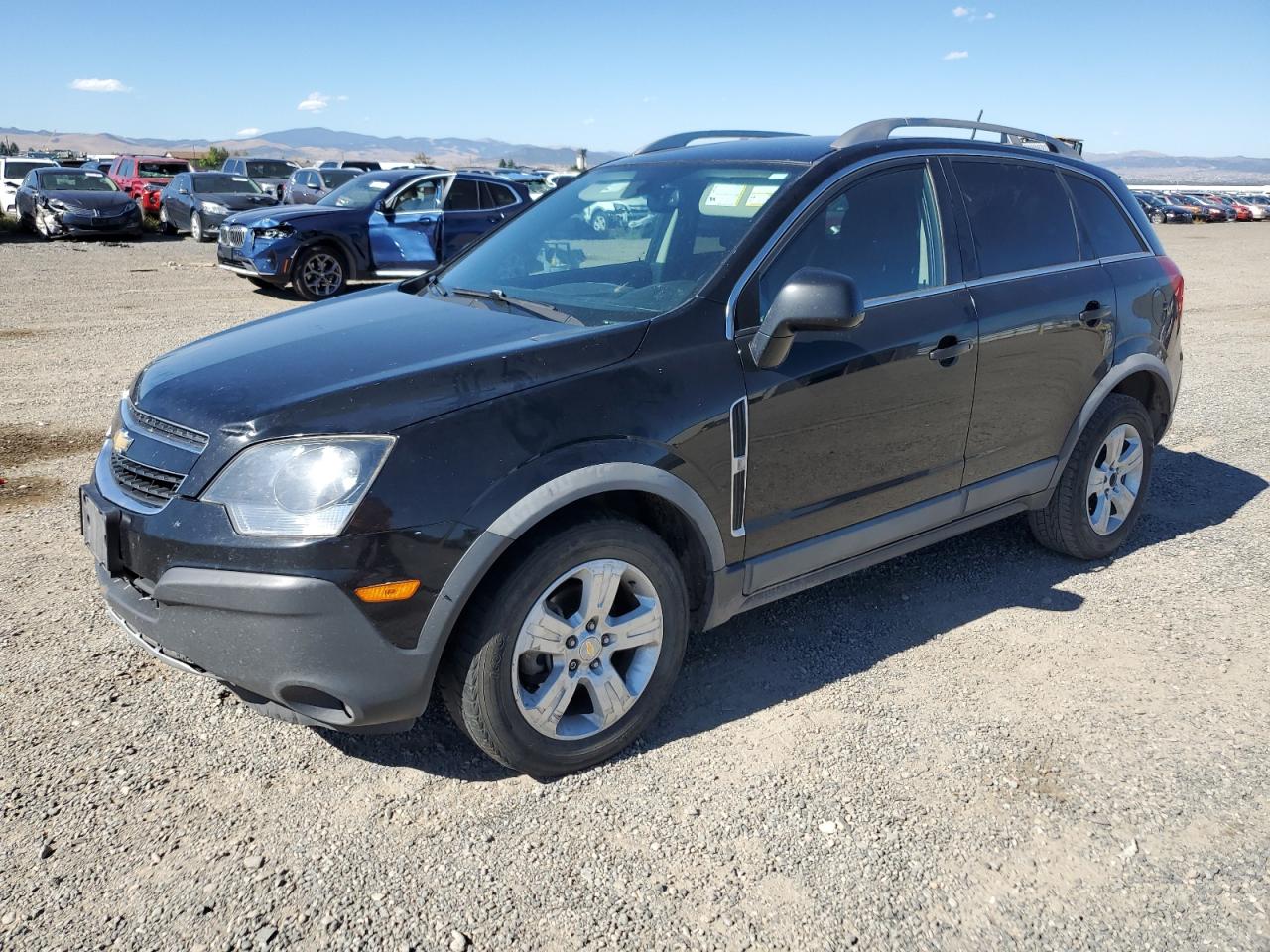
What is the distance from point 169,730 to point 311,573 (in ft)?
3.78

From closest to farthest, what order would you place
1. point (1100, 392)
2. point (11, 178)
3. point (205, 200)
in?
point (1100, 392)
point (205, 200)
point (11, 178)

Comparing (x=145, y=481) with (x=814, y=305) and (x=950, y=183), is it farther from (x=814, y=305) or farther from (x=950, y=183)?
(x=950, y=183)

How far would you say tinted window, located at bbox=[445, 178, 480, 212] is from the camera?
46.9ft

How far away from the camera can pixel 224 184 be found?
23031 millimetres

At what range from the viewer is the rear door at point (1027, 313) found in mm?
4020

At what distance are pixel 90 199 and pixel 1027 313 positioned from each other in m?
22.0

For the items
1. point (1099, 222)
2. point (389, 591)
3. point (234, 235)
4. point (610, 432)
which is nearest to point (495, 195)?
point (234, 235)

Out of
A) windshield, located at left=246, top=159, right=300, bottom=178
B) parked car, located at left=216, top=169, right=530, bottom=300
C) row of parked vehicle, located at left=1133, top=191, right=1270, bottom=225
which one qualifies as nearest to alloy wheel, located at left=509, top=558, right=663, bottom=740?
parked car, located at left=216, top=169, right=530, bottom=300

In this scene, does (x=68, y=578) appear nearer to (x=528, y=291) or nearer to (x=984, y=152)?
(x=528, y=291)

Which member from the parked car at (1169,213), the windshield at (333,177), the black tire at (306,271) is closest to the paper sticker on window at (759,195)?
the black tire at (306,271)

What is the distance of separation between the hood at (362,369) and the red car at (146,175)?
25.4 meters

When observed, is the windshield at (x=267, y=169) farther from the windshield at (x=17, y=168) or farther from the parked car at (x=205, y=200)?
the windshield at (x=17, y=168)

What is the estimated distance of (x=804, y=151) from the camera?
3762 mm

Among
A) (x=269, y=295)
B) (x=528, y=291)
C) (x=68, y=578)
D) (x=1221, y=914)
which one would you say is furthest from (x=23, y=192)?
(x=1221, y=914)
